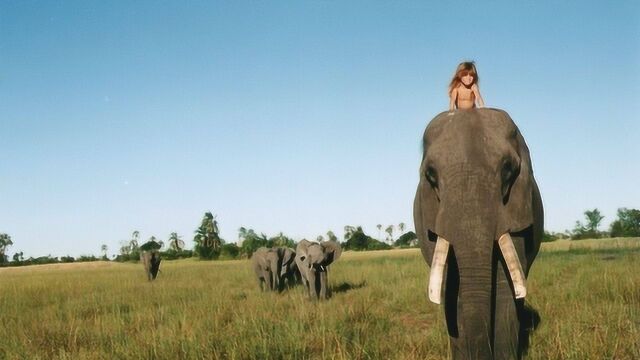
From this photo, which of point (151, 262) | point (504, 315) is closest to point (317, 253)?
point (504, 315)

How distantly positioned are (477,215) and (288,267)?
605 inches

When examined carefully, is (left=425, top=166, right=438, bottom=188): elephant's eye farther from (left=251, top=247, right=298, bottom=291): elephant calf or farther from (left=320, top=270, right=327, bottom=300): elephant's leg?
(left=251, top=247, right=298, bottom=291): elephant calf

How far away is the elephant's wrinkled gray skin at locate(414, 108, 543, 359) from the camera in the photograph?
366 cm

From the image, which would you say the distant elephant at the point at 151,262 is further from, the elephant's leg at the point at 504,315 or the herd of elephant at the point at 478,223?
the elephant's leg at the point at 504,315

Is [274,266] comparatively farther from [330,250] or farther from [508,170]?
[508,170]

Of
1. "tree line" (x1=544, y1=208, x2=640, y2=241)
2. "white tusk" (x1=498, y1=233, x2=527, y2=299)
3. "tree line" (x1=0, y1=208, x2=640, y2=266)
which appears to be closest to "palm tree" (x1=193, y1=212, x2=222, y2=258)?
"tree line" (x1=0, y1=208, x2=640, y2=266)

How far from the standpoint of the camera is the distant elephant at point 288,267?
689 inches

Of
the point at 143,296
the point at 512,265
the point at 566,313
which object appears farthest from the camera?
the point at 143,296

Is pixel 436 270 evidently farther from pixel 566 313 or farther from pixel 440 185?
pixel 566 313

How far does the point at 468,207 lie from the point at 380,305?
676 cm

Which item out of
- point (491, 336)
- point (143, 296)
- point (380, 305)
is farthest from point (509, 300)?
point (143, 296)

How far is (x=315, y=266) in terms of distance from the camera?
13492 millimetres

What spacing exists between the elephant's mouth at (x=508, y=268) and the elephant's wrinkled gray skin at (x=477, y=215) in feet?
0.08

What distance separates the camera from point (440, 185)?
3.92 metres
